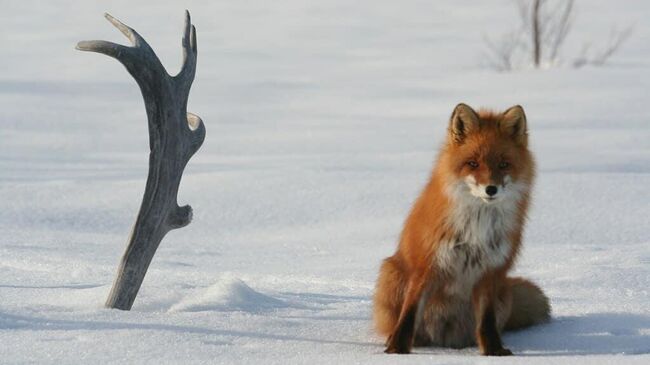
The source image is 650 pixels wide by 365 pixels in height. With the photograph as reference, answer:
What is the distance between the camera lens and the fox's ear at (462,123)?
14.5ft

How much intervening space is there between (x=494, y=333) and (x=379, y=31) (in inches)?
A: 753

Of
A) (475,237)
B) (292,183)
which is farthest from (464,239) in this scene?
(292,183)

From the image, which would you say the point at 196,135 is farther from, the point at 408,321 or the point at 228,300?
the point at 408,321

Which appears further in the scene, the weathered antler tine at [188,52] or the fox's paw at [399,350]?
the weathered antler tine at [188,52]

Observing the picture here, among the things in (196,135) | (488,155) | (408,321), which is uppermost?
(488,155)

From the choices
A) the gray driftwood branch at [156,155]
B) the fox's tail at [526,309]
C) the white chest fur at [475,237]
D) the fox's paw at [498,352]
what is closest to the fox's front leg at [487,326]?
the fox's paw at [498,352]

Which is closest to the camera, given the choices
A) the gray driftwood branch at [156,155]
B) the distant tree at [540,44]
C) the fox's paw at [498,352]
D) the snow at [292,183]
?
the fox's paw at [498,352]

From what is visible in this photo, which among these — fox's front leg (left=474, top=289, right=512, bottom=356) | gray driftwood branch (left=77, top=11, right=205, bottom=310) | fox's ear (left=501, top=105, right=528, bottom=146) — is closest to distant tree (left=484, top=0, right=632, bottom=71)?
gray driftwood branch (left=77, top=11, right=205, bottom=310)

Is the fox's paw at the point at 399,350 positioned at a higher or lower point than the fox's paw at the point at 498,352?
lower

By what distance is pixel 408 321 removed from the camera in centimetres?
445

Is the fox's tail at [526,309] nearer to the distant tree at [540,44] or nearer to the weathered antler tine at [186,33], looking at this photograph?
the weathered antler tine at [186,33]

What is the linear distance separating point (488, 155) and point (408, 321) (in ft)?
2.50

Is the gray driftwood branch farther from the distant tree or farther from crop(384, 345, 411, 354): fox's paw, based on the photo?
the distant tree

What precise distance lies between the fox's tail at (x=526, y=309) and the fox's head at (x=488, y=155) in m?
0.72
